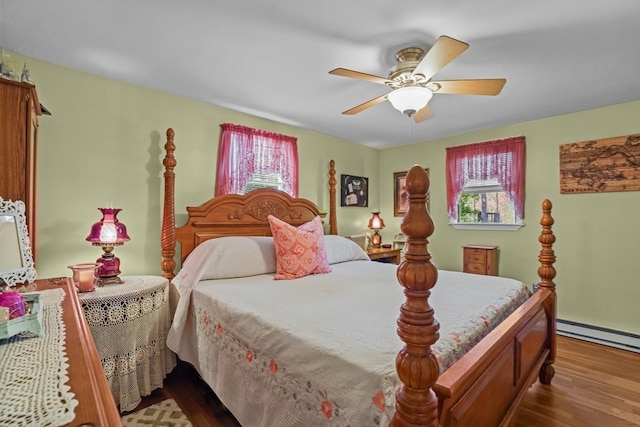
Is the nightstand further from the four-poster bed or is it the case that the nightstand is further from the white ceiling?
the white ceiling

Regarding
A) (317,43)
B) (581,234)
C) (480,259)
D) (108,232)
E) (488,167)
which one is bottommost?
(480,259)

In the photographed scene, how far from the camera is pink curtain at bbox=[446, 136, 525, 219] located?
361 centimetres

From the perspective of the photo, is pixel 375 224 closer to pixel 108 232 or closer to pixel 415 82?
pixel 415 82

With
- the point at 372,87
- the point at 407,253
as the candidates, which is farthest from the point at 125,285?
the point at 372,87

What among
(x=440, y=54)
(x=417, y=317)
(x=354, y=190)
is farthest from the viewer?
(x=354, y=190)

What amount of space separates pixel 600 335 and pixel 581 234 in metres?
1.01

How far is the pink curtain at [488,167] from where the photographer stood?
3.61 m

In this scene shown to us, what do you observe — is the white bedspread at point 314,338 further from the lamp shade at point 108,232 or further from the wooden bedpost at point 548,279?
the lamp shade at point 108,232

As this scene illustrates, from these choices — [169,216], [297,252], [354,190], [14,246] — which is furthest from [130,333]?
[354,190]

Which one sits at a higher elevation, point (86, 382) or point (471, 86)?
point (471, 86)

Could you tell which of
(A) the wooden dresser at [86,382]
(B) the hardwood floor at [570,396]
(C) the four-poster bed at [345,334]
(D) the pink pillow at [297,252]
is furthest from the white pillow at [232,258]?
(A) the wooden dresser at [86,382]

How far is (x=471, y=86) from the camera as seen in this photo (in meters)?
1.98

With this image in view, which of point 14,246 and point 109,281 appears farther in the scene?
point 109,281

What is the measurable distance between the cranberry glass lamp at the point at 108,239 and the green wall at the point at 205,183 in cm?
36
